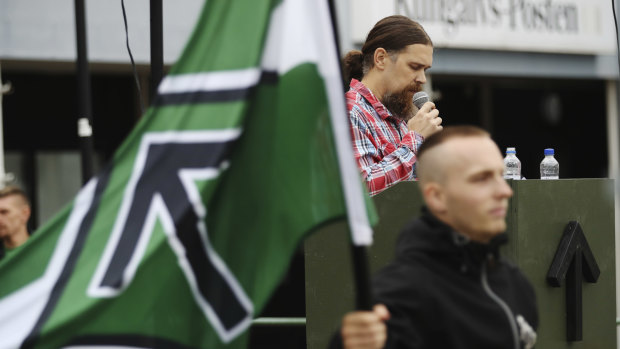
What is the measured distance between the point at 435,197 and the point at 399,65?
6.05ft

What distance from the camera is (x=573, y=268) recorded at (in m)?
4.49

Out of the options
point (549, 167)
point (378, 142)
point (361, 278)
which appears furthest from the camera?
point (549, 167)

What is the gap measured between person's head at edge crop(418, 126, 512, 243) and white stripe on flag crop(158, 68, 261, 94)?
1.65 ft

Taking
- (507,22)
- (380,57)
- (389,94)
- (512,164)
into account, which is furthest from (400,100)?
(507,22)

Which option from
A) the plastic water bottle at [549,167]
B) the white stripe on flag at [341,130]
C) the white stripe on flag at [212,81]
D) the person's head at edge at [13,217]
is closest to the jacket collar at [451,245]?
the white stripe on flag at [341,130]

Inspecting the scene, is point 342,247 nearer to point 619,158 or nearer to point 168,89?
point 168,89

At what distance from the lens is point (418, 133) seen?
14.2 feet

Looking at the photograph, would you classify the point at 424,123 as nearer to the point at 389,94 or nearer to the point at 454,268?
the point at 389,94

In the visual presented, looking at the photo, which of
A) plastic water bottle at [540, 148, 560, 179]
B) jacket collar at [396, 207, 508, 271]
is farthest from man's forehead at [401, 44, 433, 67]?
jacket collar at [396, 207, 508, 271]

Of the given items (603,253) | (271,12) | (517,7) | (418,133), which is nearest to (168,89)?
(271,12)

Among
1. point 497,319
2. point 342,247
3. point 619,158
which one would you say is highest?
point 497,319

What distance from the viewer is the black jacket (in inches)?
109

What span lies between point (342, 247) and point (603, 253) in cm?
106

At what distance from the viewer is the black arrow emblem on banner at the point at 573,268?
441cm
